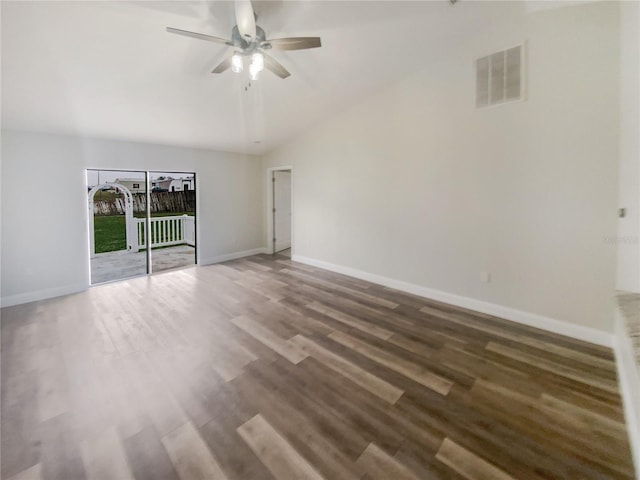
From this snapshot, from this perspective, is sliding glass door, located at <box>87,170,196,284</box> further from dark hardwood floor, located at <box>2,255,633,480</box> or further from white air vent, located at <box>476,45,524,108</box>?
white air vent, located at <box>476,45,524,108</box>

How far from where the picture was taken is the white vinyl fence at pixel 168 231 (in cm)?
680

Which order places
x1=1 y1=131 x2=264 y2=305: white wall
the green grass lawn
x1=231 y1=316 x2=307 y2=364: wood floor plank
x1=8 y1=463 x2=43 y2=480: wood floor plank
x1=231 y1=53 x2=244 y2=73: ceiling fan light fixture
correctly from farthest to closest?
the green grass lawn < x1=1 y1=131 x2=264 y2=305: white wall < x1=231 y1=316 x2=307 y2=364: wood floor plank < x1=231 y1=53 x2=244 y2=73: ceiling fan light fixture < x1=8 y1=463 x2=43 y2=480: wood floor plank

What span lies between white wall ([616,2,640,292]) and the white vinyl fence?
292 inches

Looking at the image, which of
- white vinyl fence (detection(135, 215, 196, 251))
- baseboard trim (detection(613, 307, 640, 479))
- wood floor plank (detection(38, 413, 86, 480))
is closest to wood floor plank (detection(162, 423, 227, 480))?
wood floor plank (detection(38, 413, 86, 480))

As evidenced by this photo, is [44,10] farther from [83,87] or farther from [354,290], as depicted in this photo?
[354,290]

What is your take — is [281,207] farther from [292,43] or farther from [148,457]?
[148,457]

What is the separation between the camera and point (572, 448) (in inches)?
62.1

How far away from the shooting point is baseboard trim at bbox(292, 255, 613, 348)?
8.80 ft

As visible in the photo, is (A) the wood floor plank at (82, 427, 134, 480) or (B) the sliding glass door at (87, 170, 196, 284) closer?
(A) the wood floor plank at (82, 427, 134, 480)

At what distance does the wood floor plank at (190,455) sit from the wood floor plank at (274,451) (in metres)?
0.21

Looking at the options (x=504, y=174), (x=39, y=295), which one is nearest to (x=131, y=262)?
(x=39, y=295)

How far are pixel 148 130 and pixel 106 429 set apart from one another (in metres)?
4.11

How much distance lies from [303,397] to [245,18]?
2.83m

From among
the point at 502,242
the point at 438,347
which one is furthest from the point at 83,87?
the point at 502,242
